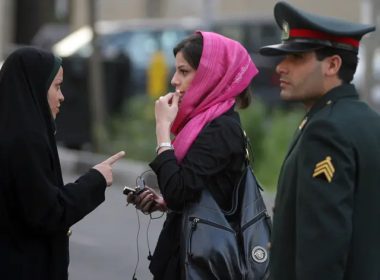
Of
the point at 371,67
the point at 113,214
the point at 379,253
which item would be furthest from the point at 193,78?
the point at 371,67

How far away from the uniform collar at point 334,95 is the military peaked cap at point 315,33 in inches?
4.9

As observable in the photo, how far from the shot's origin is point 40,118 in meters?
3.99

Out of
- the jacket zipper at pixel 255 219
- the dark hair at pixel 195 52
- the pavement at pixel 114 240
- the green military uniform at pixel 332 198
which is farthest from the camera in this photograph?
the pavement at pixel 114 240

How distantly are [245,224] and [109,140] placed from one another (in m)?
10.3

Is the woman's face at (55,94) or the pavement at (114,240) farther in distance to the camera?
the pavement at (114,240)

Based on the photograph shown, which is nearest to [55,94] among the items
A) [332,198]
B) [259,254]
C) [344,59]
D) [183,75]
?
[183,75]

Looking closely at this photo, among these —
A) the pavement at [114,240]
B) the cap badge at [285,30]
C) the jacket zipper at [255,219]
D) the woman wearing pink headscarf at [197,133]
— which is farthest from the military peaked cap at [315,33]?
the pavement at [114,240]

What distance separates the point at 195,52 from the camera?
4.31 m

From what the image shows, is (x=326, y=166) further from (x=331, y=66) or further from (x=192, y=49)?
(x=192, y=49)

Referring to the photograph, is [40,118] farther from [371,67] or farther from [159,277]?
[371,67]

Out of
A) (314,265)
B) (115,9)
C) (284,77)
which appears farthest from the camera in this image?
(115,9)

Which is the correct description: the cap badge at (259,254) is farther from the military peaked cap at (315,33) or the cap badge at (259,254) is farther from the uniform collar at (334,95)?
the military peaked cap at (315,33)

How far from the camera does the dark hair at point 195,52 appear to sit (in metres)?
4.30

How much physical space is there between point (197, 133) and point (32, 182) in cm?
68
